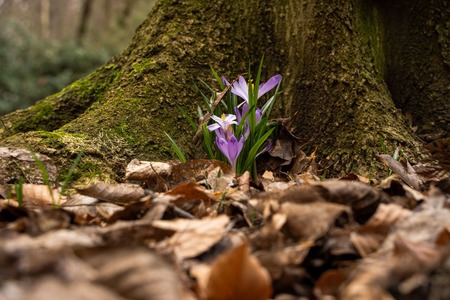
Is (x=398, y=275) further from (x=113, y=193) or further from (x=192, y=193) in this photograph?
(x=113, y=193)

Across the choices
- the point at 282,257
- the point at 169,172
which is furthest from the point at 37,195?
the point at 282,257

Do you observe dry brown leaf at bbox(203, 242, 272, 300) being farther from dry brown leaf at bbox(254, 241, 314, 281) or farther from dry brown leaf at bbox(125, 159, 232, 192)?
dry brown leaf at bbox(125, 159, 232, 192)

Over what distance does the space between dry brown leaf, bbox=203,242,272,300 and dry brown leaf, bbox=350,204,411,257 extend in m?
0.27

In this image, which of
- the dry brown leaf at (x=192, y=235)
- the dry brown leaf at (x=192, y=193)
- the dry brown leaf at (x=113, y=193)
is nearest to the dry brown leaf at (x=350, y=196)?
the dry brown leaf at (x=192, y=235)

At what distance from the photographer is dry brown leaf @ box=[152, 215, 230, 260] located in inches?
42.9

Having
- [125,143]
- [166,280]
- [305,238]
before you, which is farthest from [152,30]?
[166,280]

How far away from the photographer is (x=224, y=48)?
2.95 m

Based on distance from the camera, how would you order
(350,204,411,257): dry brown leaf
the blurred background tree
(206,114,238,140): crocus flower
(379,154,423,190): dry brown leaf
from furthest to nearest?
the blurred background tree, (206,114,238,140): crocus flower, (379,154,423,190): dry brown leaf, (350,204,411,257): dry brown leaf

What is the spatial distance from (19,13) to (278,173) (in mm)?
18528

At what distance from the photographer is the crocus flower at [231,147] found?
2234 mm

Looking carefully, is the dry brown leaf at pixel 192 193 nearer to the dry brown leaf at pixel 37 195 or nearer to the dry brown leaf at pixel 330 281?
the dry brown leaf at pixel 37 195

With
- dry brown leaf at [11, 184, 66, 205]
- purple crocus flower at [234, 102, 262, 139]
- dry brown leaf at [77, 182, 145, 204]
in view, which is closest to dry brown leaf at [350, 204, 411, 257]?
dry brown leaf at [77, 182, 145, 204]

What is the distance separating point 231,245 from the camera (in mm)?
1118

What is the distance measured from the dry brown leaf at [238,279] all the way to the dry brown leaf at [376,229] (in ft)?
0.89
